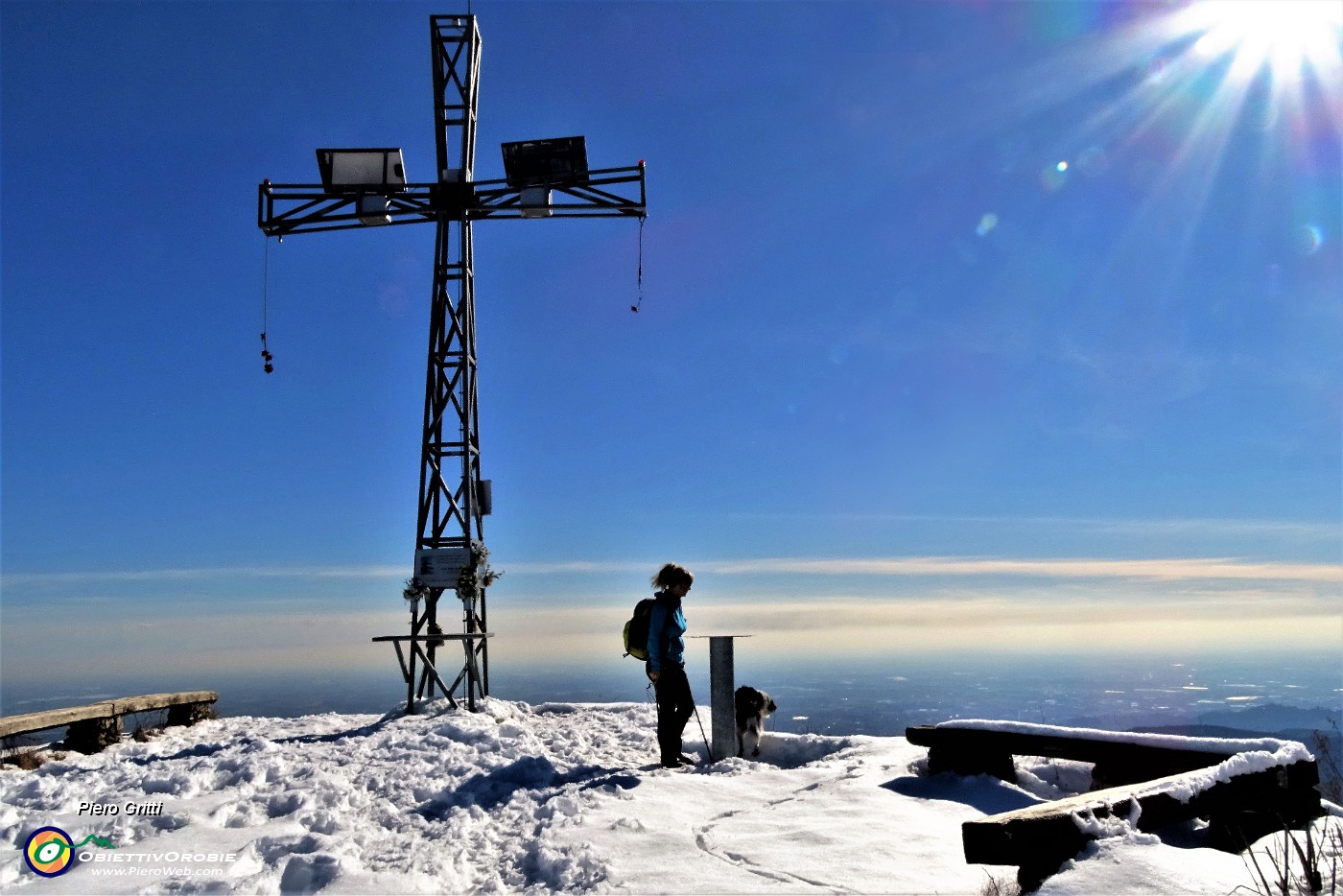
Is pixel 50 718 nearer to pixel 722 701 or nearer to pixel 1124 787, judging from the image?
pixel 722 701

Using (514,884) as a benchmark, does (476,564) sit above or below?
above

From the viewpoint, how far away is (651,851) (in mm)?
5363

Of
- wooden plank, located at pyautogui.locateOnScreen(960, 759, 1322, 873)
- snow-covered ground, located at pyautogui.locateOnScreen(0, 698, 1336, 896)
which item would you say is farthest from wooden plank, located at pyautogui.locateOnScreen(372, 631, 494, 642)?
wooden plank, located at pyautogui.locateOnScreen(960, 759, 1322, 873)

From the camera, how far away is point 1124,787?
4.88 meters

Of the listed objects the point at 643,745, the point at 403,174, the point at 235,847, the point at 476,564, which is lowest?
the point at 643,745

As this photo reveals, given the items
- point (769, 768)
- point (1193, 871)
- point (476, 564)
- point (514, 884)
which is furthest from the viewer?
point (476, 564)

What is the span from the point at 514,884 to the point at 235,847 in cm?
173

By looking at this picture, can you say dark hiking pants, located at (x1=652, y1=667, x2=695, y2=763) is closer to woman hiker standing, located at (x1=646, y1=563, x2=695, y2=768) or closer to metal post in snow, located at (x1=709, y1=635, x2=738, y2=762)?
woman hiker standing, located at (x1=646, y1=563, x2=695, y2=768)

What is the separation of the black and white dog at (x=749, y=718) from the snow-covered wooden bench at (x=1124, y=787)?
9.74 feet

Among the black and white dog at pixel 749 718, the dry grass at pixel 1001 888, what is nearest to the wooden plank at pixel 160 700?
the black and white dog at pixel 749 718

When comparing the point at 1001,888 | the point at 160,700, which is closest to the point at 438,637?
the point at 160,700

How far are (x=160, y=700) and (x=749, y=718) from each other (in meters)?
8.88

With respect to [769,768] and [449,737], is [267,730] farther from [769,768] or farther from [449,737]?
[769,768]

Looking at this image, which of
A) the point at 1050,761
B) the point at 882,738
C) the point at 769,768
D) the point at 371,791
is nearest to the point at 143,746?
the point at 371,791
